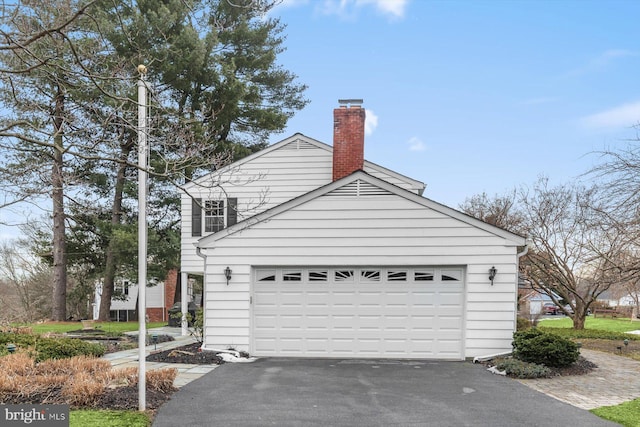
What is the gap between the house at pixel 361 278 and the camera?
33.9ft

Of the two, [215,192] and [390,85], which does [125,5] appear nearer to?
[215,192]

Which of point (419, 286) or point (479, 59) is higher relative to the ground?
point (479, 59)

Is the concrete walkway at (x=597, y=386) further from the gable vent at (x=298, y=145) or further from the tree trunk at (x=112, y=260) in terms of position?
the tree trunk at (x=112, y=260)

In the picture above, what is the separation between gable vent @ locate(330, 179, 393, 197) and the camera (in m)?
10.8

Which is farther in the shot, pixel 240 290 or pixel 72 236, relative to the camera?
pixel 72 236

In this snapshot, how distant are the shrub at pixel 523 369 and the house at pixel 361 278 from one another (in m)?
1.15

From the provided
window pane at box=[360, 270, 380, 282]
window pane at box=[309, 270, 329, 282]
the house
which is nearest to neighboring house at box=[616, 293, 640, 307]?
the house

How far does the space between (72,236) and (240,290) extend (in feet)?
53.6

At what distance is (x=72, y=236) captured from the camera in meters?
22.8

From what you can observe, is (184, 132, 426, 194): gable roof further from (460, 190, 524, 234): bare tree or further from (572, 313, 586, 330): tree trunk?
(572, 313, 586, 330): tree trunk

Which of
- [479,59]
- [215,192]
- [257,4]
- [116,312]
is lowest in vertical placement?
[116,312]

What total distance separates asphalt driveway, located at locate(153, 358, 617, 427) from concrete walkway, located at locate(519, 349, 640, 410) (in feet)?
1.31

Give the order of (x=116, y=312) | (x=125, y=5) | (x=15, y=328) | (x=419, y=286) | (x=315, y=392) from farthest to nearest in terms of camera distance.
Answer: (x=116, y=312)
(x=125, y=5)
(x=15, y=328)
(x=419, y=286)
(x=315, y=392)

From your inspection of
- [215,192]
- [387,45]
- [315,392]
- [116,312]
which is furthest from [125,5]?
[116,312]
